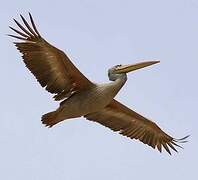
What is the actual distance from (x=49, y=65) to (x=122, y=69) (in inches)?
75.5

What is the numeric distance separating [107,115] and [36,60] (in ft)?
12.2

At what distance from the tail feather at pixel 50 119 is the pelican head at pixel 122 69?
178cm

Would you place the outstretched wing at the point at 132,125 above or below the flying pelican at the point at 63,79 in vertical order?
below

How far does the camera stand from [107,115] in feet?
83.9

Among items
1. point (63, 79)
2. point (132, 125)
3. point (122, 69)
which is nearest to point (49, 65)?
point (63, 79)

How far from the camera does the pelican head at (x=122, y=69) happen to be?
75.9 ft

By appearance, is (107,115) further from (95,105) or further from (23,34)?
(23,34)

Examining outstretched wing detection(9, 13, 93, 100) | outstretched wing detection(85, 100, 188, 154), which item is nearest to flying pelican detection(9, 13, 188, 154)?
outstretched wing detection(9, 13, 93, 100)

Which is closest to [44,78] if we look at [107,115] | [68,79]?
[68,79]

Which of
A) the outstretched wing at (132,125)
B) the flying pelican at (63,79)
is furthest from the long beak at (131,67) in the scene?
the outstretched wing at (132,125)

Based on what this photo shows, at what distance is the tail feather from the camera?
75.2 feet

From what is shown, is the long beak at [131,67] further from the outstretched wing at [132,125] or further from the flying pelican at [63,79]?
the outstretched wing at [132,125]

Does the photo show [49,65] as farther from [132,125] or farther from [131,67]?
[132,125]

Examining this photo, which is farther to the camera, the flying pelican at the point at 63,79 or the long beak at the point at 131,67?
the long beak at the point at 131,67
